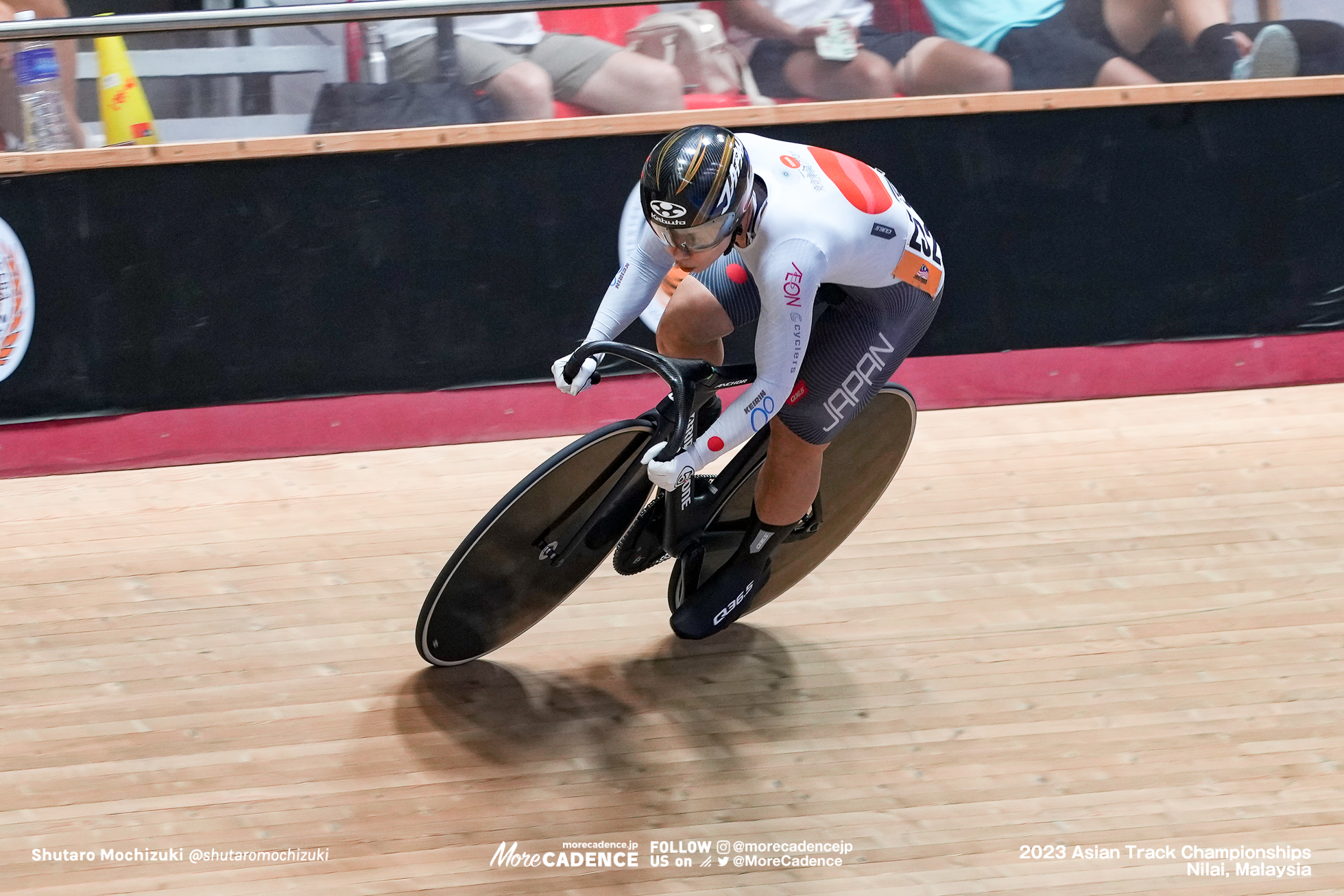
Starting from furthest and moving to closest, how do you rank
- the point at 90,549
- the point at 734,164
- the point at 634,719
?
the point at 90,549 < the point at 634,719 < the point at 734,164

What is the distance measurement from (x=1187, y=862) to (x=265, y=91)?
3665mm

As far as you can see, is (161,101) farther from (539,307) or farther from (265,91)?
(539,307)

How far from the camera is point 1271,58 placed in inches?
168

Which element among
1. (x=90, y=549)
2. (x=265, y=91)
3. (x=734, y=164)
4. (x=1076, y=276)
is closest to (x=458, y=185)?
(x=265, y=91)

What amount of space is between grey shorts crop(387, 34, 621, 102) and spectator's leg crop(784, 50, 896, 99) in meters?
0.69

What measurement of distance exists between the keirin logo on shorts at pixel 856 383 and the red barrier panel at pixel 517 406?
1.60 meters

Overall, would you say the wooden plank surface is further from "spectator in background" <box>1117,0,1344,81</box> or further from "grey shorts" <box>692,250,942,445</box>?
"grey shorts" <box>692,250,942,445</box>

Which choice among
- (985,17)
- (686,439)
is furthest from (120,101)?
(985,17)

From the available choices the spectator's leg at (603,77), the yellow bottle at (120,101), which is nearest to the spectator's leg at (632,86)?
the spectator's leg at (603,77)

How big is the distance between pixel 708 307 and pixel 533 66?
1.85 meters

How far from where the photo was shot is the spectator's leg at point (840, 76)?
13.3 ft

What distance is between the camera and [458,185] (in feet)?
12.7

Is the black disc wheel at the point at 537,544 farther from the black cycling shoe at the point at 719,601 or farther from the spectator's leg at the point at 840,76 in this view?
the spectator's leg at the point at 840,76

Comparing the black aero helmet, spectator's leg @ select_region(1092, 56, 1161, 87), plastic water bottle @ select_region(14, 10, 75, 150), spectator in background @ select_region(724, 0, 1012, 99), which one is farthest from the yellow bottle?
spectator's leg @ select_region(1092, 56, 1161, 87)
